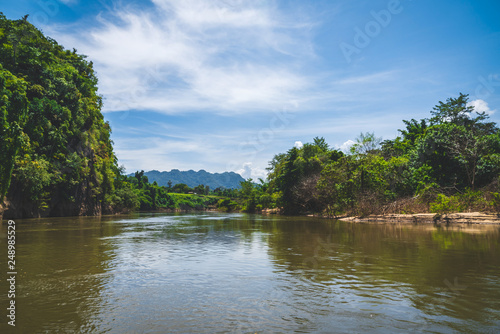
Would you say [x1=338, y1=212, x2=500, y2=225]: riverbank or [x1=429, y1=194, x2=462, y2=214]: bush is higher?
[x1=429, y1=194, x2=462, y2=214]: bush

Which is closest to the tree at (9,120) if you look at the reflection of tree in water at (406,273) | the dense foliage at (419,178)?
the reflection of tree in water at (406,273)

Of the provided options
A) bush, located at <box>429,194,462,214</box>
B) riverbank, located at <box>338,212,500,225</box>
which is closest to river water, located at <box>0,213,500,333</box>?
riverbank, located at <box>338,212,500,225</box>

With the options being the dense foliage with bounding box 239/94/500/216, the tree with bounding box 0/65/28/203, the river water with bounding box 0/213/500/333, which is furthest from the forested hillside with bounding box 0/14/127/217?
the dense foliage with bounding box 239/94/500/216

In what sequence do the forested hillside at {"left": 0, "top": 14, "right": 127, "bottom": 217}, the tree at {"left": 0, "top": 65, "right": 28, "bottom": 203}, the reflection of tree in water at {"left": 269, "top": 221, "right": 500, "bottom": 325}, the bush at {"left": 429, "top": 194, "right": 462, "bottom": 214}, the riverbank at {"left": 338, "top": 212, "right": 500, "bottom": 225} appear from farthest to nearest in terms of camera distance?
the forested hillside at {"left": 0, "top": 14, "right": 127, "bottom": 217} → the bush at {"left": 429, "top": 194, "right": 462, "bottom": 214} → the tree at {"left": 0, "top": 65, "right": 28, "bottom": 203} → the riverbank at {"left": 338, "top": 212, "right": 500, "bottom": 225} → the reflection of tree in water at {"left": 269, "top": 221, "right": 500, "bottom": 325}

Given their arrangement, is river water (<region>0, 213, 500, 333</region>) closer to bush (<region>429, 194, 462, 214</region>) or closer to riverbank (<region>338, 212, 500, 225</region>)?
riverbank (<region>338, 212, 500, 225</region>)

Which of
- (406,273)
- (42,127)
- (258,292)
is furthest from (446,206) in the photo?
(42,127)

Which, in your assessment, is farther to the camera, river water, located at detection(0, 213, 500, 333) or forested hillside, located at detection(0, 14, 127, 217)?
forested hillside, located at detection(0, 14, 127, 217)

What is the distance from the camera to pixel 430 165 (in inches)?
1235

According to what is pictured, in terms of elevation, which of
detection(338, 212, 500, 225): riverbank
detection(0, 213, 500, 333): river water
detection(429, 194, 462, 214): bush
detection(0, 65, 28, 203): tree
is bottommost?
detection(338, 212, 500, 225): riverbank

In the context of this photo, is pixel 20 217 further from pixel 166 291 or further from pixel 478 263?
pixel 478 263

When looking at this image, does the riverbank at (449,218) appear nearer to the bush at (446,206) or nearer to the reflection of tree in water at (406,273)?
the bush at (446,206)

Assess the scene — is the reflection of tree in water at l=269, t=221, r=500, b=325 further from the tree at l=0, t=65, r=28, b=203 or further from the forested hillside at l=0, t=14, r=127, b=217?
the forested hillside at l=0, t=14, r=127, b=217

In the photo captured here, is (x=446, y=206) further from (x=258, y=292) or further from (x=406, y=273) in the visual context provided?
(x=258, y=292)

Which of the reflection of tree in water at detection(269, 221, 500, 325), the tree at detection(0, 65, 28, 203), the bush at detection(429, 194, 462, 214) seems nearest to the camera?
the reflection of tree in water at detection(269, 221, 500, 325)
